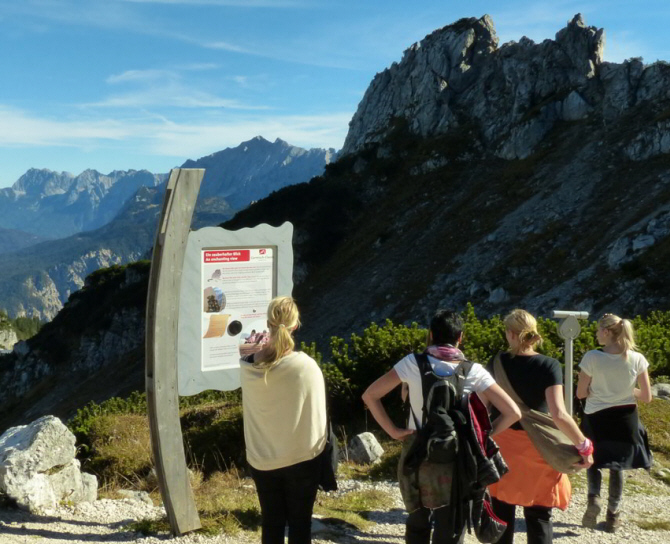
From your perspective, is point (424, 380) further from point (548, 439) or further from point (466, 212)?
point (466, 212)

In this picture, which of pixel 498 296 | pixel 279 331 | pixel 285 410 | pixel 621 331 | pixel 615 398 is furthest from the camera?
pixel 498 296

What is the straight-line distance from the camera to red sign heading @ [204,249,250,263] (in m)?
6.67

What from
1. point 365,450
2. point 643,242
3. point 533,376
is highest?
point 643,242

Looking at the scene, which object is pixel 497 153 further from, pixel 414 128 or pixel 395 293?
pixel 395 293

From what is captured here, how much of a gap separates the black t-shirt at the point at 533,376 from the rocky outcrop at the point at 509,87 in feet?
119

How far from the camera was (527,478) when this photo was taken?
531 cm

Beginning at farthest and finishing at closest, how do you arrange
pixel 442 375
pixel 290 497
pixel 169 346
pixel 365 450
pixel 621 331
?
pixel 365 450 → pixel 621 331 → pixel 169 346 → pixel 290 497 → pixel 442 375

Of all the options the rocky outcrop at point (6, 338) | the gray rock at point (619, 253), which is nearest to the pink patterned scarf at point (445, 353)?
the gray rock at point (619, 253)

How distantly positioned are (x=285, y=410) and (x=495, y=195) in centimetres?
3992

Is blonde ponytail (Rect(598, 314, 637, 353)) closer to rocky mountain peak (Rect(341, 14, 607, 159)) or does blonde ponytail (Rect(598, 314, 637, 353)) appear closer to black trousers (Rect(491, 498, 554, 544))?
black trousers (Rect(491, 498, 554, 544))

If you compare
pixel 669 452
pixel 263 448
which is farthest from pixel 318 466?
pixel 669 452

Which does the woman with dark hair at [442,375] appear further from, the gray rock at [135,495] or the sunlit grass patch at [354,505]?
the gray rock at [135,495]

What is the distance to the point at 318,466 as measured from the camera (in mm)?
5078

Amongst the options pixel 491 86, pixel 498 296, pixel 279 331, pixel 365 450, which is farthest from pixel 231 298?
pixel 491 86
